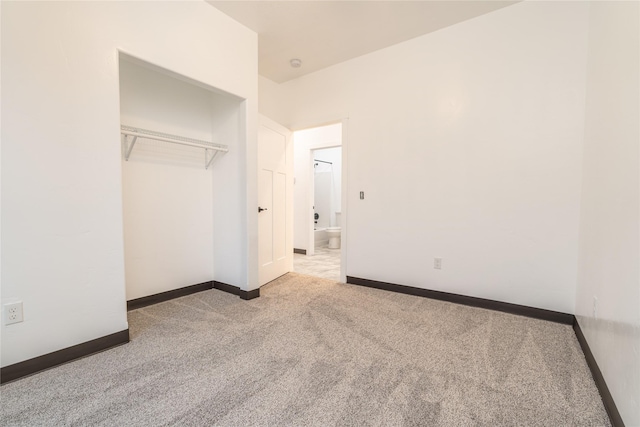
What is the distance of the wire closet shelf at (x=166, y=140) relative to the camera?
7.29 ft

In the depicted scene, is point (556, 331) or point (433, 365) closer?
point (433, 365)

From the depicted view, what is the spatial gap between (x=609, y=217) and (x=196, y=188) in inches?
130

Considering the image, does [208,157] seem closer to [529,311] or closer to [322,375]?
[322,375]

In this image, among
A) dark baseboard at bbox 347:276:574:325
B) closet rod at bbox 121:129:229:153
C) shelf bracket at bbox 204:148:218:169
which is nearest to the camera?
closet rod at bbox 121:129:229:153

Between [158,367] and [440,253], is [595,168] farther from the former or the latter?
[158,367]

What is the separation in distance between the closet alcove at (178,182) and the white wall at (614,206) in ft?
8.91

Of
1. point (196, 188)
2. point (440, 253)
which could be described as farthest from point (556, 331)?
point (196, 188)

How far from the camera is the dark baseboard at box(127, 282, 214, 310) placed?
8.36 feet

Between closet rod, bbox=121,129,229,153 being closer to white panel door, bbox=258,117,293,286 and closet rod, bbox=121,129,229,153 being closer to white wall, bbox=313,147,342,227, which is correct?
white panel door, bbox=258,117,293,286

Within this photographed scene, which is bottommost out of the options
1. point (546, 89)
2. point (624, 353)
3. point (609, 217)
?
point (624, 353)

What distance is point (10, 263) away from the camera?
1497 millimetres

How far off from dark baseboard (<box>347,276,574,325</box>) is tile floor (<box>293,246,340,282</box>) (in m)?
0.56

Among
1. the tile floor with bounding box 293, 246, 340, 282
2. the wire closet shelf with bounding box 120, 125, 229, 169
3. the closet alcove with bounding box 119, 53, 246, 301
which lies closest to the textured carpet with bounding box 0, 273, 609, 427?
the closet alcove with bounding box 119, 53, 246, 301

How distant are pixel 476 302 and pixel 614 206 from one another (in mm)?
1487
